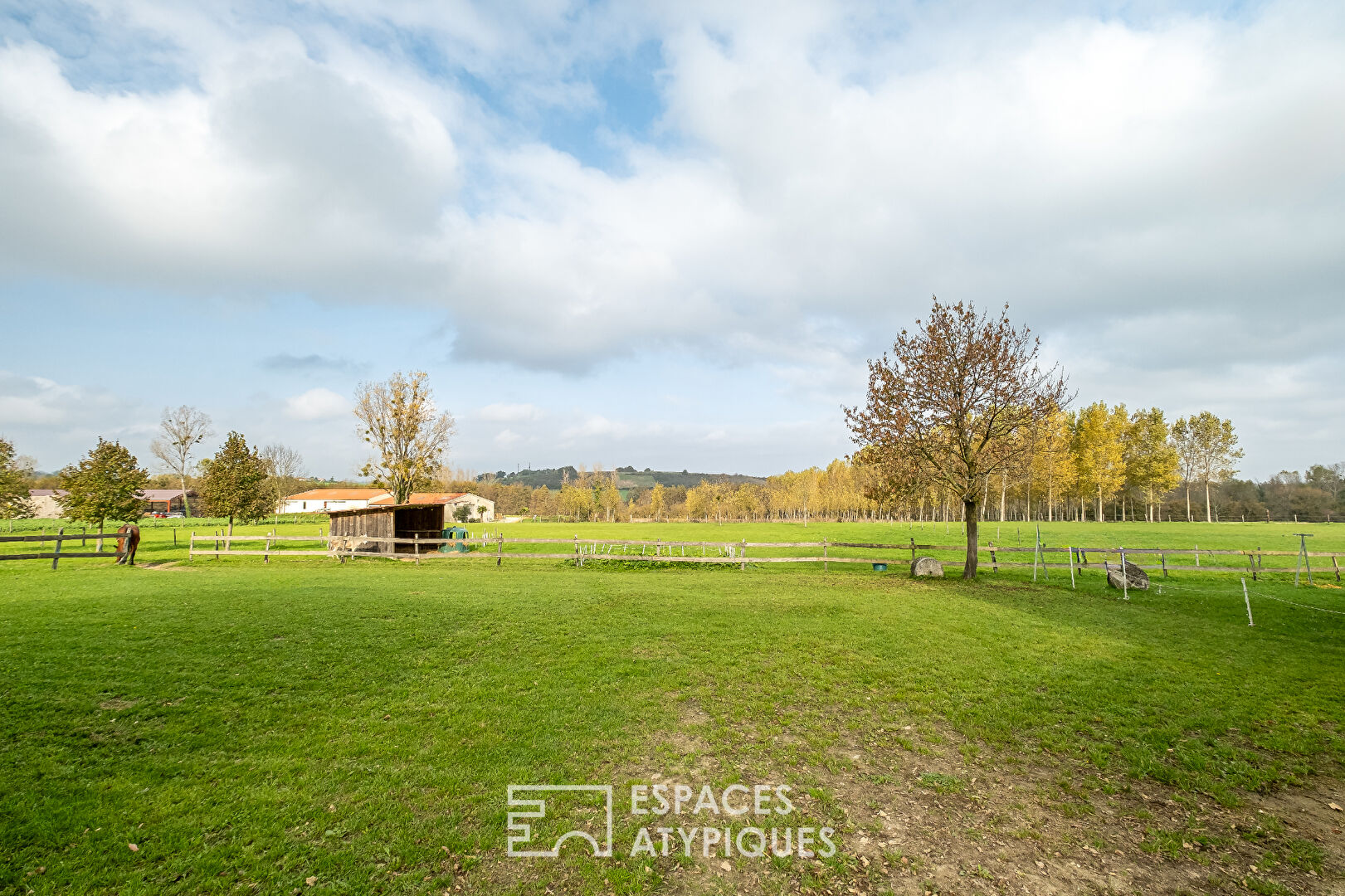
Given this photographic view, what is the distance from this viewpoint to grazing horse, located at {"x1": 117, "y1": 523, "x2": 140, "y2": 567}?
861 inches

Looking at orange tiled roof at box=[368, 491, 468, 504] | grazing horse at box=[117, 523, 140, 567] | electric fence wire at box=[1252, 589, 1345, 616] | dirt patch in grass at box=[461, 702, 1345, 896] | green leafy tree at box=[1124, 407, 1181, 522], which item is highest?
green leafy tree at box=[1124, 407, 1181, 522]

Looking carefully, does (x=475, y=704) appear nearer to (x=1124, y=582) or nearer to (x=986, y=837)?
(x=986, y=837)

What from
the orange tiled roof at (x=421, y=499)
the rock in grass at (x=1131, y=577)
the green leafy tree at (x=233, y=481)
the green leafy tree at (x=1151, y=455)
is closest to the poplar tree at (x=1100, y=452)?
the green leafy tree at (x=1151, y=455)

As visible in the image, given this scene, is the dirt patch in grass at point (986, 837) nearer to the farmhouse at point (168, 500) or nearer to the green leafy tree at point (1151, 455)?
the green leafy tree at point (1151, 455)

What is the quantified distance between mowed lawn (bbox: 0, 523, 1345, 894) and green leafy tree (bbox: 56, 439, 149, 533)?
741 inches

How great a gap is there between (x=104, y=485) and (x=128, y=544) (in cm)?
1165

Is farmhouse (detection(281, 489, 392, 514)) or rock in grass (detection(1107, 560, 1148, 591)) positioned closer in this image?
rock in grass (detection(1107, 560, 1148, 591))

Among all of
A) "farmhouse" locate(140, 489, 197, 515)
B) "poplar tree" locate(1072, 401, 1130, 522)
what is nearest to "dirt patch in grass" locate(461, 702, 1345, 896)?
"poplar tree" locate(1072, 401, 1130, 522)

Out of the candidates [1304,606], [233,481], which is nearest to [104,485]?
[233,481]

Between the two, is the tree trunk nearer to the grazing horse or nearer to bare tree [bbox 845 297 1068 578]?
bare tree [bbox 845 297 1068 578]

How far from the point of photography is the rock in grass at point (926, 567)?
22109 millimetres

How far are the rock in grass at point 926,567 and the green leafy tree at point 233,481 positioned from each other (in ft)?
126

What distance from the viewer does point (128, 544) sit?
2209cm

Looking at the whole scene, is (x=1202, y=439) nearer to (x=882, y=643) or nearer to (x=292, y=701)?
(x=882, y=643)
